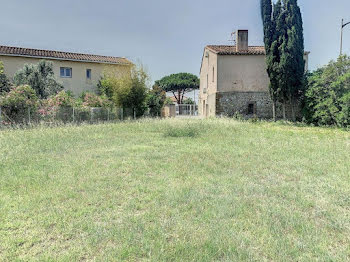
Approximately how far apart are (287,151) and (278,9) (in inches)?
559

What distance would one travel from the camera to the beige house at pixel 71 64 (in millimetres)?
20719

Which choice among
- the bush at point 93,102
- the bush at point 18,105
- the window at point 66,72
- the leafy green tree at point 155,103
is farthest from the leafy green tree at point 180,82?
the bush at point 18,105

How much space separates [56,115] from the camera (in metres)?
13.9

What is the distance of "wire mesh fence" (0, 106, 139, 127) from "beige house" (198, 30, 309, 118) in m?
8.16

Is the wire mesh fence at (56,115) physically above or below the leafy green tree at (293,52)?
below

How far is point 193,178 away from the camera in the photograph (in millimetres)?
4578

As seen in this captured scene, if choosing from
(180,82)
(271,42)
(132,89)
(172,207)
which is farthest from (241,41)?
(180,82)

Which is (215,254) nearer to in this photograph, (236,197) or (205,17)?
(236,197)

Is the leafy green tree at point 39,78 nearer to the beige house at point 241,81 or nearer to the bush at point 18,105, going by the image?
the bush at point 18,105

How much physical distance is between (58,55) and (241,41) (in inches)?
655

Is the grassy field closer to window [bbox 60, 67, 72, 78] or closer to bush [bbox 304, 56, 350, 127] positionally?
bush [bbox 304, 56, 350, 127]

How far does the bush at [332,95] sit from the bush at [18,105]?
1752 cm

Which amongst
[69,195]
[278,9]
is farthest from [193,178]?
[278,9]

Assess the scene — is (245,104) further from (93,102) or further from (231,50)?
(93,102)
